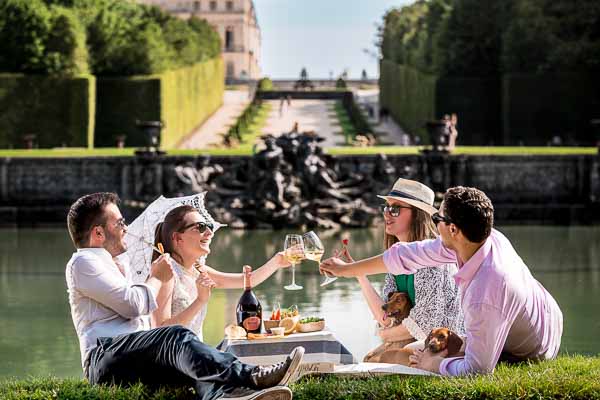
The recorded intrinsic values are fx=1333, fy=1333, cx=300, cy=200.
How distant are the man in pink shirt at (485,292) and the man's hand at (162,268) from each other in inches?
48.3

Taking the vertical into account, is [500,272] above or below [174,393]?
above

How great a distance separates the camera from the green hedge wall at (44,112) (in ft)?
103

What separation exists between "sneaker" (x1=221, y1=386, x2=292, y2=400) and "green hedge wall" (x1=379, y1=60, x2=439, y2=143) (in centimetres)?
2972

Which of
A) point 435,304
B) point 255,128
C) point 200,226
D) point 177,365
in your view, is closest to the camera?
point 177,365

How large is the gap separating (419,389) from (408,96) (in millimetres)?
35258

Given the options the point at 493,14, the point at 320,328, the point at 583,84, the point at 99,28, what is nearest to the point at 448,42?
the point at 493,14

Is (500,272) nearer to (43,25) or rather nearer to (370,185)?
(370,185)

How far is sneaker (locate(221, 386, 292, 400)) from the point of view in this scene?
5098 mm

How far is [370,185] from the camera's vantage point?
22.5 m

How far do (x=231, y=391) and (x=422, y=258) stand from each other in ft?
4.05

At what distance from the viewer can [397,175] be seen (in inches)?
911

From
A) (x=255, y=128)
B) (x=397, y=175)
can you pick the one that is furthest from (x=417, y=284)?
(x=255, y=128)

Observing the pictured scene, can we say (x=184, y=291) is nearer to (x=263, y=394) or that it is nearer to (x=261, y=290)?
(x=263, y=394)

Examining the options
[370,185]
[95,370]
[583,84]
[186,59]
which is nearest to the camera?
[95,370]
